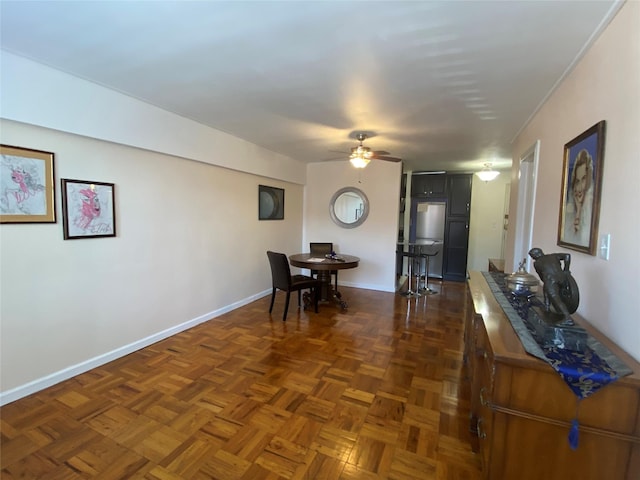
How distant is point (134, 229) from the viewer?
9.20 feet

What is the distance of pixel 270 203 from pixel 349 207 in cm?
150

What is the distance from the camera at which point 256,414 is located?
6.59ft

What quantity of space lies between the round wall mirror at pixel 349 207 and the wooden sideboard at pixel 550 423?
4203 mm

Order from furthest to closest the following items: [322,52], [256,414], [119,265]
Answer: [119,265], [256,414], [322,52]

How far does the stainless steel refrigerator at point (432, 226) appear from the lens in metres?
6.15

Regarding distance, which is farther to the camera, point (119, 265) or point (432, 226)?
point (432, 226)

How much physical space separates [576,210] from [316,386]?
2.06 m

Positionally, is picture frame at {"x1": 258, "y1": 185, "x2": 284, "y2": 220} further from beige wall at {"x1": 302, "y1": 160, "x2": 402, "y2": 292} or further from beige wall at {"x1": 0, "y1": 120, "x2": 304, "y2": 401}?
beige wall at {"x1": 302, "y1": 160, "x2": 402, "y2": 292}

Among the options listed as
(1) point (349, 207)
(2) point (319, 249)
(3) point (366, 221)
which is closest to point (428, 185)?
Result: (3) point (366, 221)

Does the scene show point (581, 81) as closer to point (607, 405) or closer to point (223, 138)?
point (607, 405)

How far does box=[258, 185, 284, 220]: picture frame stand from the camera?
4.63m

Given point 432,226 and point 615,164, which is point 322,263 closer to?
point 615,164

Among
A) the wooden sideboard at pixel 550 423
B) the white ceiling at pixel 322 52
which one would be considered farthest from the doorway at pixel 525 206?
the wooden sideboard at pixel 550 423

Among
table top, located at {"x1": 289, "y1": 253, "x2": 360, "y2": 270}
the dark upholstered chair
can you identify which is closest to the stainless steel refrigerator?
table top, located at {"x1": 289, "y1": 253, "x2": 360, "y2": 270}
